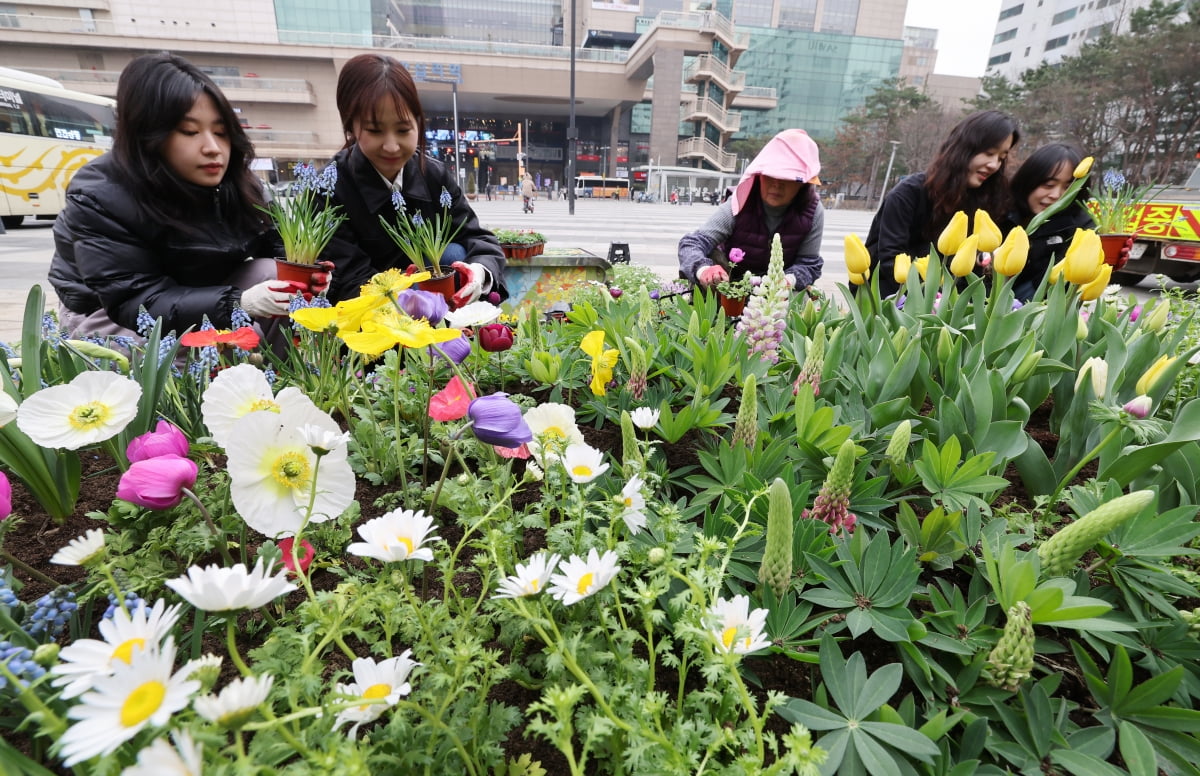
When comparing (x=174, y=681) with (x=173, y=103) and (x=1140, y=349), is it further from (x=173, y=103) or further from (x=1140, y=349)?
(x=173, y=103)

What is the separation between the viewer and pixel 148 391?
92cm

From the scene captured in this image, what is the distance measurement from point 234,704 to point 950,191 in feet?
10.2

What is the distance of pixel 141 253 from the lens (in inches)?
71.8

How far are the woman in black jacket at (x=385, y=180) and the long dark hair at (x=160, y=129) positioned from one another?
0.35 meters

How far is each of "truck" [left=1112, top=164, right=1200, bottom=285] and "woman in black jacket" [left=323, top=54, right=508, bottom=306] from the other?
22.9 feet

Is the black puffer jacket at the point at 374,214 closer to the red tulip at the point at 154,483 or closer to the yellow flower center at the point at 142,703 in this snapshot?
the red tulip at the point at 154,483

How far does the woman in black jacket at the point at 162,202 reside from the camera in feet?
5.61

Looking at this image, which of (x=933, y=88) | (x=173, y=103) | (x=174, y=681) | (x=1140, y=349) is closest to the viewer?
(x=174, y=681)

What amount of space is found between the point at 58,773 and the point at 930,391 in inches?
52.2

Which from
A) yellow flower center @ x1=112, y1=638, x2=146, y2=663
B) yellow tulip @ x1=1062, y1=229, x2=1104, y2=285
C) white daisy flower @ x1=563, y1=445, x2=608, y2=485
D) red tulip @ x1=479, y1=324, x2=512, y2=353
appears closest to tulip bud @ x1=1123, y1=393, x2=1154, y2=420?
yellow tulip @ x1=1062, y1=229, x2=1104, y2=285

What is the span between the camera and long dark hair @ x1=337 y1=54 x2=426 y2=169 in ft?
6.26

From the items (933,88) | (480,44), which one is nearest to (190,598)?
(480,44)

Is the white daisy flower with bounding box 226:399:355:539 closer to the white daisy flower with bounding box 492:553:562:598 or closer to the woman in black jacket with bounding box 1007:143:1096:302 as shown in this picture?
the white daisy flower with bounding box 492:553:562:598

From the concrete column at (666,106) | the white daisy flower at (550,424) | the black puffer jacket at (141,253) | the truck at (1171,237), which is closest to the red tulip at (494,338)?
the white daisy flower at (550,424)
